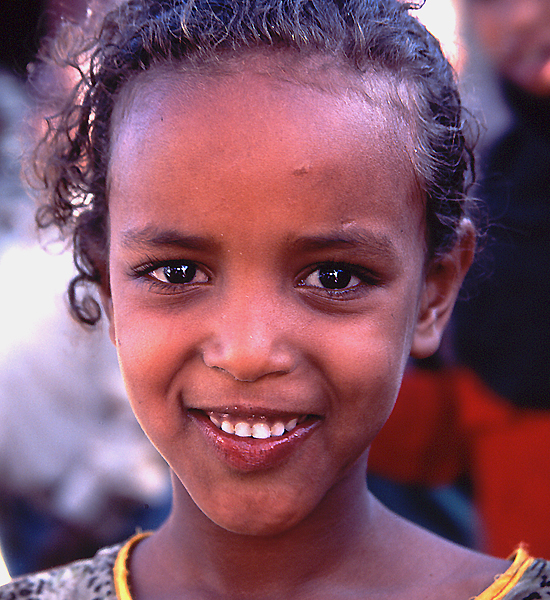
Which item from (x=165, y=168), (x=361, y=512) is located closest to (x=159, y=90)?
(x=165, y=168)

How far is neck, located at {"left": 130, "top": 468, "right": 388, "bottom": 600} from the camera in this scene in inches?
37.1

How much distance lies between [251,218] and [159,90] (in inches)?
10.1

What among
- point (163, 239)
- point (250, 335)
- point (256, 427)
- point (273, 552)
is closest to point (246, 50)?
point (163, 239)

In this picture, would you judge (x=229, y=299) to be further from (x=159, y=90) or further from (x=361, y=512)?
(x=361, y=512)

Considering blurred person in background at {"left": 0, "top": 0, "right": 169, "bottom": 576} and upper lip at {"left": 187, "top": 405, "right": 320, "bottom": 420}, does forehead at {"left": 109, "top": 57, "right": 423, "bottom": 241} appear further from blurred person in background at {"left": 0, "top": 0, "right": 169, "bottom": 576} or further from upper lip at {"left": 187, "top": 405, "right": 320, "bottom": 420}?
blurred person in background at {"left": 0, "top": 0, "right": 169, "bottom": 576}

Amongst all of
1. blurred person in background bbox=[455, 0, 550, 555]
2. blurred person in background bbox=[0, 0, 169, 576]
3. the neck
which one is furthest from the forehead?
blurred person in background bbox=[0, 0, 169, 576]

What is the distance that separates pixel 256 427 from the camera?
2.68 ft

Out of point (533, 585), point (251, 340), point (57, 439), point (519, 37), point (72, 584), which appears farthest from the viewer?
point (57, 439)

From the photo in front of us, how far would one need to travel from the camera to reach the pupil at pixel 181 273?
860mm

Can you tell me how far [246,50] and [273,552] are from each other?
2.37 ft

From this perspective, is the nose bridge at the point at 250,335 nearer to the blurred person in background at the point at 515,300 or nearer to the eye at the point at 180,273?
the eye at the point at 180,273

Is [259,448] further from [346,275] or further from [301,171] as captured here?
[301,171]

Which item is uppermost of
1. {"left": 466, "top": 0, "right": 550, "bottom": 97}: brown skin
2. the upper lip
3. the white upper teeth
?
{"left": 466, "top": 0, "right": 550, "bottom": 97}: brown skin

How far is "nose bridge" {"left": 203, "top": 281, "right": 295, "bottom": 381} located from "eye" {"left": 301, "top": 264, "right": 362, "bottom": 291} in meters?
0.07
